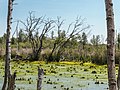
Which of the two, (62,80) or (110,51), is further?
(62,80)

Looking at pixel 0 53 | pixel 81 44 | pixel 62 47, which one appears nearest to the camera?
pixel 0 53

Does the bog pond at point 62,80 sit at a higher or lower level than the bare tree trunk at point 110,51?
lower

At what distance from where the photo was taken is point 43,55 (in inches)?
2130

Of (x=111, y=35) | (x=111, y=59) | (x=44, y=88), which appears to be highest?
(x=111, y=35)

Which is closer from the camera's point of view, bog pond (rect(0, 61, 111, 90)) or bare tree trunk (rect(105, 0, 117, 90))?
bare tree trunk (rect(105, 0, 117, 90))

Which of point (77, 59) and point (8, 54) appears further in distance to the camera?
point (77, 59)

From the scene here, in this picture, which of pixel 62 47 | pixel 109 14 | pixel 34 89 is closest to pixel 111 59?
pixel 109 14

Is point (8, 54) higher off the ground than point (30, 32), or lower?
lower

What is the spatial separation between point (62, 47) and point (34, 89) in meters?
42.8

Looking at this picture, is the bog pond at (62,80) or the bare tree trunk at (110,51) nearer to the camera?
the bare tree trunk at (110,51)

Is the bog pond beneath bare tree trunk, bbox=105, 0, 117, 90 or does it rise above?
beneath

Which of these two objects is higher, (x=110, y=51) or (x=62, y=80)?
(x=110, y=51)

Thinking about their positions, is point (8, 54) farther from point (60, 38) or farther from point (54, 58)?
point (60, 38)

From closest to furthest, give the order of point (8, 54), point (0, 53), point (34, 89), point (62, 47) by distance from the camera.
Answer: point (8, 54), point (34, 89), point (0, 53), point (62, 47)
